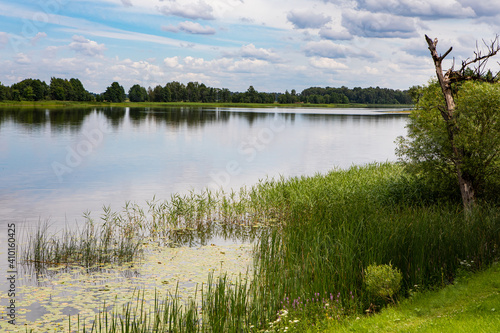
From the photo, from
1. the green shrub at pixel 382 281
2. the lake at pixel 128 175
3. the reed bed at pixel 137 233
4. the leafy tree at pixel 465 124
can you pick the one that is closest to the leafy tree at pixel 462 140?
the leafy tree at pixel 465 124

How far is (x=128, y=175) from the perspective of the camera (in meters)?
31.3

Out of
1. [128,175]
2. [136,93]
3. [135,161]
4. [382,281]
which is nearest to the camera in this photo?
[382,281]

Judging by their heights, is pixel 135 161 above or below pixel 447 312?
below

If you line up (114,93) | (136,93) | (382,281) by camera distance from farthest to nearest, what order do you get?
(136,93)
(114,93)
(382,281)

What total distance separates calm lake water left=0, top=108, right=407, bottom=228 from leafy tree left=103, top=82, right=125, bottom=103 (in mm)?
113767

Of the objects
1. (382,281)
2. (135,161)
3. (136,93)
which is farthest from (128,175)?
(136,93)

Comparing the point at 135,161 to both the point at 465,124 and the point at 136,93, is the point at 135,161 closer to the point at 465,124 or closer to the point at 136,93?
the point at 465,124

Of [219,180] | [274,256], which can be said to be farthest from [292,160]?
[274,256]

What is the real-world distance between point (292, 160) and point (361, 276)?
3121 centimetres

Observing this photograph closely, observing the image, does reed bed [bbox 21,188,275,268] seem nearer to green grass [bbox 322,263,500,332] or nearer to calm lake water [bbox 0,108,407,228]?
calm lake water [bbox 0,108,407,228]

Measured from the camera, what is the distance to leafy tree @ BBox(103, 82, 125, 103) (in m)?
175

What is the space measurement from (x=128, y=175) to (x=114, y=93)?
6045 inches

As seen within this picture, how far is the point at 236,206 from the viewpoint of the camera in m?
18.3

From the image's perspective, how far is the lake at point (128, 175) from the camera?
1100 centimetres
